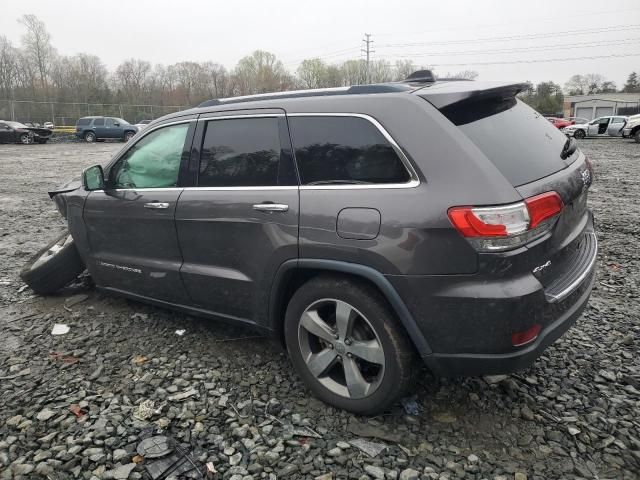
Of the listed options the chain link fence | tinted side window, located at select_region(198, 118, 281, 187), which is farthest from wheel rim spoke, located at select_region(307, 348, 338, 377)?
the chain link fence

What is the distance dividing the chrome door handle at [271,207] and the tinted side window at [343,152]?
6.9 inches

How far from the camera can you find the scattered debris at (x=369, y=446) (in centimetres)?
244

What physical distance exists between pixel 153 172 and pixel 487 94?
7.68 ft

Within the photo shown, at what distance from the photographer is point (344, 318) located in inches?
101

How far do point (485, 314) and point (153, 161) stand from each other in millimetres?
2585

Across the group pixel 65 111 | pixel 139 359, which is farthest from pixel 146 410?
pixel 65 111

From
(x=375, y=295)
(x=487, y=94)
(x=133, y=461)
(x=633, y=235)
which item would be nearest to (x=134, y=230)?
(x=133, y=461)

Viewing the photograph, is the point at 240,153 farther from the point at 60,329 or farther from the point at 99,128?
the point at 99,128

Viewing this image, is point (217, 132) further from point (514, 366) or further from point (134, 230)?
point (514, 366)

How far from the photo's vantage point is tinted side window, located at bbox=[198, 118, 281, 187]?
2.91m

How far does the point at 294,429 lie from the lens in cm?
263

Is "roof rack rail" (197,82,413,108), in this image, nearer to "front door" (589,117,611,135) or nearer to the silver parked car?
the silver parked car

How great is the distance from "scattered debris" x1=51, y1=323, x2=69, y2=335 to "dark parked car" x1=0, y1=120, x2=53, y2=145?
1196 inches

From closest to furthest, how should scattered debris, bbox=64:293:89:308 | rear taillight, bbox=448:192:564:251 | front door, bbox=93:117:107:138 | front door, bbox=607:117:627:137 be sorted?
rear taillight, bbox=448:192:564:251, scattered debris, bbox=64:293:89:308, front door, bbox=607:117:627:137, front door, bbox=93:117:107:138
